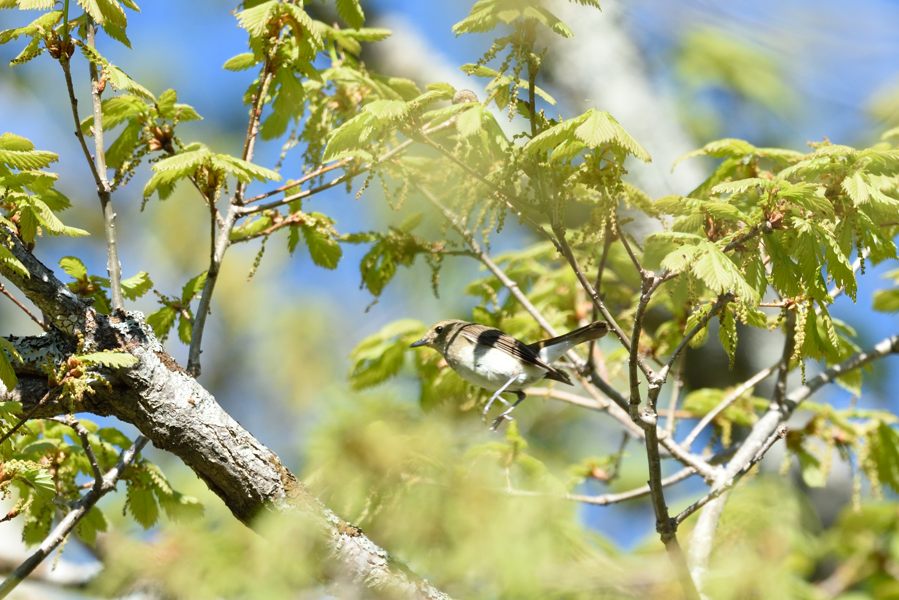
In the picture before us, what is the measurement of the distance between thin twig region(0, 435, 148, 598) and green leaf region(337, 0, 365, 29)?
165cm

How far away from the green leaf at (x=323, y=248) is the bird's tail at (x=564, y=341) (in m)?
0.85

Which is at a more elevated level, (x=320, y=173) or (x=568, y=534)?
(x=320, y=173)

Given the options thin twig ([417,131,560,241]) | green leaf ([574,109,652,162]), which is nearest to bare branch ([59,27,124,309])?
thin twig ([417,131,560,241])

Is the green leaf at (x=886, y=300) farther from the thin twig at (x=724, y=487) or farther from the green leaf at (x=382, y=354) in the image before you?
the green leaf at (x=382, y=354)

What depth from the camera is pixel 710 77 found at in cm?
611

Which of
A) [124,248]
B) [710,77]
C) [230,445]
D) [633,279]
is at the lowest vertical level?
[230,445]

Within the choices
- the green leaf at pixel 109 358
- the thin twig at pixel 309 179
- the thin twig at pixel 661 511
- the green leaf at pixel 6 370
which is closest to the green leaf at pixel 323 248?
the thin twig at pixel 309 179

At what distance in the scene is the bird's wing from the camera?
338cm

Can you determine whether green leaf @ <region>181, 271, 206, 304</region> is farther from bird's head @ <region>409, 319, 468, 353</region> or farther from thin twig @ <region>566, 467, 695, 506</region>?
thin twig @ <region>566, 467, 695, 506</region>

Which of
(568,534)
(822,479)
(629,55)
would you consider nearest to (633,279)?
(822,479)

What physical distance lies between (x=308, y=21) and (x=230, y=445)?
4.65 feet

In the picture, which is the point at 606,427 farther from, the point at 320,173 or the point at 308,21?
the point at 308,21

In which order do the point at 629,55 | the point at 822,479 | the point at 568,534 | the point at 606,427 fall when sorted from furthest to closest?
the point at 606,427
the point at 629,55
the point at 822,479
the point at 568,534

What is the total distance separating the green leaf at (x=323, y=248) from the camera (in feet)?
11.4
